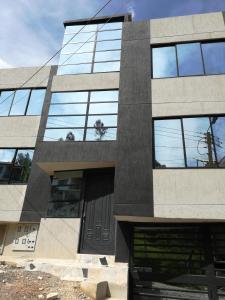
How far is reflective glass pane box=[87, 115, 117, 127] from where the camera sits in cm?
986

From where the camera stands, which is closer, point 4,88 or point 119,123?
point 119,123

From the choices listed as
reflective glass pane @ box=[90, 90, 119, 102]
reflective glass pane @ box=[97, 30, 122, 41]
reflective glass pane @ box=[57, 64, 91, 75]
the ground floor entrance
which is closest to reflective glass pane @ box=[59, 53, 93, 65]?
reflective glass pane @ box=[57, 64, 91, 75]

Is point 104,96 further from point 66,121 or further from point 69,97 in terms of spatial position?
point 66,121

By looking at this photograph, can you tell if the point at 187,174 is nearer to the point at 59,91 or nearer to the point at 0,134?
the point at 59,91

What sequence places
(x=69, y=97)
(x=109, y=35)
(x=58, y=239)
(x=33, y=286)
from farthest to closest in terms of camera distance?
(x=109, y=35)
(x=69, y=97)
(x=58, y=239)
(x=33, y=286)

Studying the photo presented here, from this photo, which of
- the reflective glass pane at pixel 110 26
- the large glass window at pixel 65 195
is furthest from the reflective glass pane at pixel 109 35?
the large glass window at pixel 65 195

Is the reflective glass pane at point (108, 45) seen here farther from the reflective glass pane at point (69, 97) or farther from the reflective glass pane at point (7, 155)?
the reflective glass pane at point (7, 155)

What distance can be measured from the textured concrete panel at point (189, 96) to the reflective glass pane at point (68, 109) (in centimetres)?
287

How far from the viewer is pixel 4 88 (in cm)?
1353

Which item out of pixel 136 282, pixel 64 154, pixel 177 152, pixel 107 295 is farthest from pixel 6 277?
pixel 177 152

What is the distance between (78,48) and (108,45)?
4.64ft

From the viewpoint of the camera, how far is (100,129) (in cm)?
989

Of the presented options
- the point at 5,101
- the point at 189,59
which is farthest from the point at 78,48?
the point at 189,59

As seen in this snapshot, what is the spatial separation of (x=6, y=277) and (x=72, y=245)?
2.81 metres
